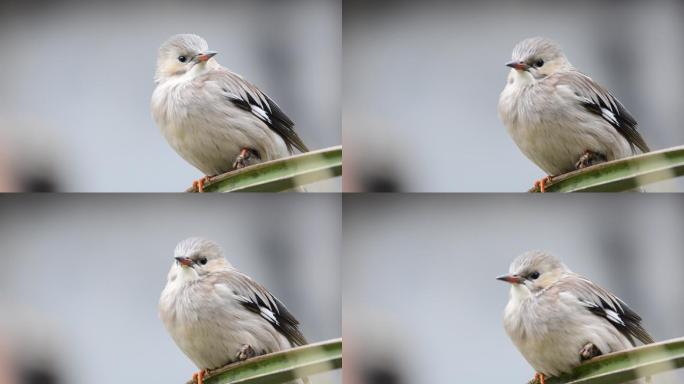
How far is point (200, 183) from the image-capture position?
241 centimetres

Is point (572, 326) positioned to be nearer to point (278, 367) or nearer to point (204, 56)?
point (278, 367)

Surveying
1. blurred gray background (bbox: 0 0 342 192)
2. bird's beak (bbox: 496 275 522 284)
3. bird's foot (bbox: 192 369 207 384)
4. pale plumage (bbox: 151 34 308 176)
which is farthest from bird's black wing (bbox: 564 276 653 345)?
bird's foot (bbox: 192 369 207 384)

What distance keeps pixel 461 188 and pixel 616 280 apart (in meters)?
0.41

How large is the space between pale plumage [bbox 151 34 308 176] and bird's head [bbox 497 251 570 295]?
57 centimetres

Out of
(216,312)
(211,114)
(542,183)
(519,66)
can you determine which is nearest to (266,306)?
(216,312)

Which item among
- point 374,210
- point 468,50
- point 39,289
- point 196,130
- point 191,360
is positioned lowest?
point 191,360

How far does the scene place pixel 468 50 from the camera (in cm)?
240

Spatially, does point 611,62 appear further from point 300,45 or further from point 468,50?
point 300,45

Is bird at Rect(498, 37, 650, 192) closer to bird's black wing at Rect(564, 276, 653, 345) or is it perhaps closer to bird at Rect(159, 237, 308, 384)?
bird's black wing at Rect(564, 276, 653, 345)

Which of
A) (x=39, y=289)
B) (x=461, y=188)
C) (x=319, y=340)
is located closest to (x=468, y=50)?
(x=461, y=188)

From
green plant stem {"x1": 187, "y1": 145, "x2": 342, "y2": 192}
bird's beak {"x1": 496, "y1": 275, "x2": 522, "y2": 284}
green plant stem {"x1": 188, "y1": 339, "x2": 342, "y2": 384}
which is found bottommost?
green plant stem {"x1": 188, "y1": 339, "x2": 342, "y2": 384}

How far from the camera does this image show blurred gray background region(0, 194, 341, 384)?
7.91 feet

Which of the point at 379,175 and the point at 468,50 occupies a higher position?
the point at 468,50

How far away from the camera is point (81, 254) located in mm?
2422
